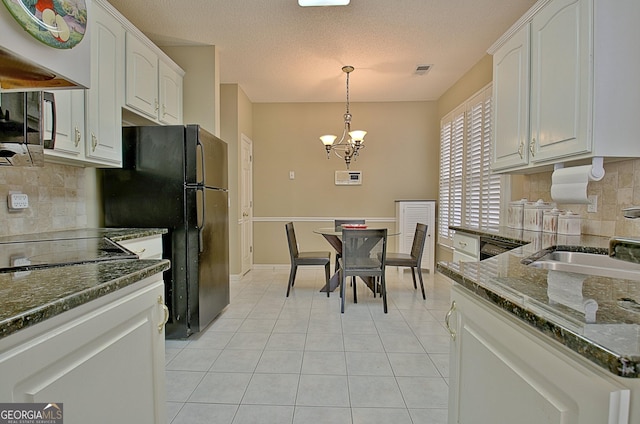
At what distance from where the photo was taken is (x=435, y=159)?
4949 millimetres

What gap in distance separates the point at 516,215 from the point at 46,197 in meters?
3.42

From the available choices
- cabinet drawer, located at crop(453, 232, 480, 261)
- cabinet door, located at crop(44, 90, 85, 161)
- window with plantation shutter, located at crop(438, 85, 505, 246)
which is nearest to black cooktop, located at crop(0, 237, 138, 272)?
cabinet door, located at crop(44, 90, 85, 161)

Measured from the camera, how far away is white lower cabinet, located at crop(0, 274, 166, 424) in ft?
2.04

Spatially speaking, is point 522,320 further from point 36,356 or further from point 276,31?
point 276,31

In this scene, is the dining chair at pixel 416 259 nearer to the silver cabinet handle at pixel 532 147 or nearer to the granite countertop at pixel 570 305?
the silver cabinet handle at pixel 532 147

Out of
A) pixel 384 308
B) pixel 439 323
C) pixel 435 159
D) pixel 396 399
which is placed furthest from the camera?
pixel 435 159

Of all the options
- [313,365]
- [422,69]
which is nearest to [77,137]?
[313,365]

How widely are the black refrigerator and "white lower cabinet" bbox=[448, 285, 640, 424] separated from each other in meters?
1.94

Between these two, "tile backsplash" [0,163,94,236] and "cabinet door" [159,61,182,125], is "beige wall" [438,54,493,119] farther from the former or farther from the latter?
"tile backsplash" [0,163,94,236]

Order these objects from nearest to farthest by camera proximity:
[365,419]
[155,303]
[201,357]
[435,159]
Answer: [155,303], [365,419], [201,357], [435,159]

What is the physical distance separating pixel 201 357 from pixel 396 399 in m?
1.33

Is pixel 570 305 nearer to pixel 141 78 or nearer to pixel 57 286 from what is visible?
pixel 57 286

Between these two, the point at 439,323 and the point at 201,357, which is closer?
the point at 201,357

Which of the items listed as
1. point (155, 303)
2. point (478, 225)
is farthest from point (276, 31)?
point (478, 225)
